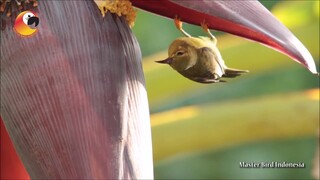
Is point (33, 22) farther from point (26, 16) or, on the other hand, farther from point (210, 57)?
point (210, 57)

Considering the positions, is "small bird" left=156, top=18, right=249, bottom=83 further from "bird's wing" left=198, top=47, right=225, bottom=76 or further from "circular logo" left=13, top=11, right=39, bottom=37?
"circular logo" left=13, top=11, right=39, bottom=37

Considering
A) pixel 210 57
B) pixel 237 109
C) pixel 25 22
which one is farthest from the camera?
pixel 237 109

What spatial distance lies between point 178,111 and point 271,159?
0.22m

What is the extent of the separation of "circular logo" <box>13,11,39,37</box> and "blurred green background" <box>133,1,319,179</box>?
2.53 feet

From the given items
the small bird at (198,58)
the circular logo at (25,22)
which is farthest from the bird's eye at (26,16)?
the small bird at (198,58)

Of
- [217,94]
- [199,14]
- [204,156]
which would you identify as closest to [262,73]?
[217,94]

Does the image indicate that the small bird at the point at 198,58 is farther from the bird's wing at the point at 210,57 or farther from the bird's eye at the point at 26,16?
the bird's eye at the point at 26,16

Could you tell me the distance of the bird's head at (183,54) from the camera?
0.68 m

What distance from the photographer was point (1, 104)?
61 centimetres

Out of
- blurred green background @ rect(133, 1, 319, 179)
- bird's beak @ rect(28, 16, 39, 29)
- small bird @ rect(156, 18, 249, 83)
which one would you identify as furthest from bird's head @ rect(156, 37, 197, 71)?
blurred green background @ rect(133, 1, 319, 179)

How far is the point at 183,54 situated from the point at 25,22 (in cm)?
18

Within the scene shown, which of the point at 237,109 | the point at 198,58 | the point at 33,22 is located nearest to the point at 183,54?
the point at 198,58

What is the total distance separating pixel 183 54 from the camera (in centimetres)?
68

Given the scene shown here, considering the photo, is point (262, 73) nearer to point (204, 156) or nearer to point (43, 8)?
point (204, 156)
